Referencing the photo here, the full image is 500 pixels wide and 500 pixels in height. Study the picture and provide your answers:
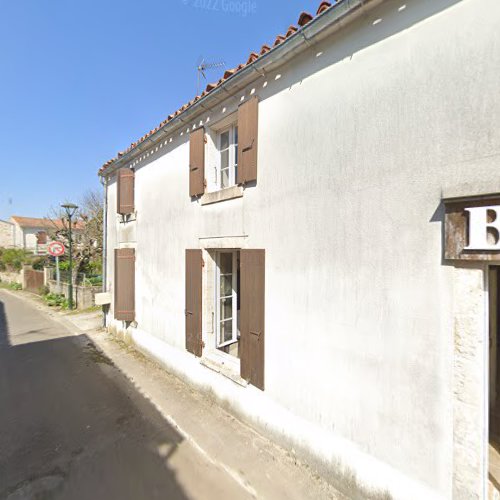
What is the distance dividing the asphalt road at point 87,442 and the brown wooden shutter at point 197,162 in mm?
3752

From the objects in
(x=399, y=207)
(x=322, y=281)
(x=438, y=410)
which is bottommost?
(x=438, y=410)

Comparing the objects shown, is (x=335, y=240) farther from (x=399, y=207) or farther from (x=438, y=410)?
(x=438, y=410)

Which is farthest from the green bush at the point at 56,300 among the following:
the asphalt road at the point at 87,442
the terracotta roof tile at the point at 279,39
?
the terracotta roof tile at the point at 279,39

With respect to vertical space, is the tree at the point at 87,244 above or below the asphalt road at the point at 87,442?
above

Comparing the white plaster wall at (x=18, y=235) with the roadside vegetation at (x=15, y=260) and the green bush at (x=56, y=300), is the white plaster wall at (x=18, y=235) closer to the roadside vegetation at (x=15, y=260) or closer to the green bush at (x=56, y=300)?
the roadside vegetation at (x=15, y=260)

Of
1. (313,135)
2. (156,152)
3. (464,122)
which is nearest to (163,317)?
(156,152)

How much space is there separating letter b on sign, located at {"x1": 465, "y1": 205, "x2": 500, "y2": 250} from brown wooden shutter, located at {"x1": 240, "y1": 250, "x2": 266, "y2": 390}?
2.24m

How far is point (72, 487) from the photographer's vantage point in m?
3.06

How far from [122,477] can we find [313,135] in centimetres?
445

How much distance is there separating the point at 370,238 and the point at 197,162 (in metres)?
3.34

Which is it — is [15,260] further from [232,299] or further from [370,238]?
[370,238]

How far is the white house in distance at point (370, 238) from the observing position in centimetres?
218

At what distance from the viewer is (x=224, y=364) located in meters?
4.61

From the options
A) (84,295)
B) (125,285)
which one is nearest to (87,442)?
(125,285)
